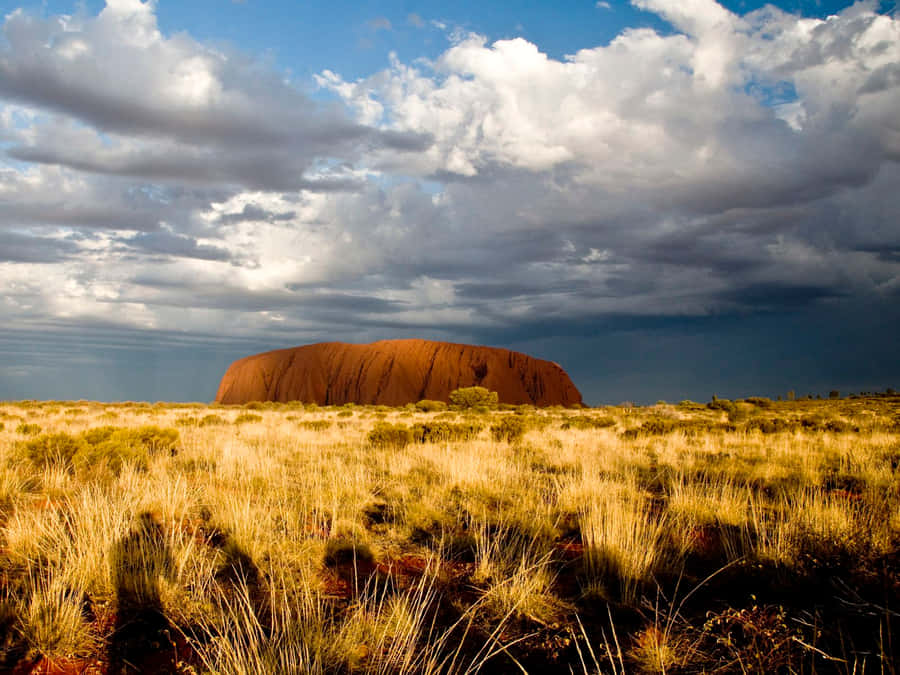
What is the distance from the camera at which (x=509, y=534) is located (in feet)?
17.7

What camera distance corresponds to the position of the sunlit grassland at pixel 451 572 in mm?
2953

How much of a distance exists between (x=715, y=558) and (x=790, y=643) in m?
1.94

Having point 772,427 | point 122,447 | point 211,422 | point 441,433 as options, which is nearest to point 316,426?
point 211,422

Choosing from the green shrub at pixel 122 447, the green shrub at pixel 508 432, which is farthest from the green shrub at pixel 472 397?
the green shrub at pixel 122 447

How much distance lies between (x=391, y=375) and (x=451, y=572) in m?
70.0

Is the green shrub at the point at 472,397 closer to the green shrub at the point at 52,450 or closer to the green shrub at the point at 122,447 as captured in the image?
the green shrub at the point at 122,447

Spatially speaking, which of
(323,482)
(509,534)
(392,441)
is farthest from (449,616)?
(392,441)

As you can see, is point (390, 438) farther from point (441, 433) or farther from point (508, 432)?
point (508, 432)

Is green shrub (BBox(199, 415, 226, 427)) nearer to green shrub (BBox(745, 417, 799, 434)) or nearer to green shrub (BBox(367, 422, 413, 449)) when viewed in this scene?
green shrub (BBox(367, 422, 413, 449))

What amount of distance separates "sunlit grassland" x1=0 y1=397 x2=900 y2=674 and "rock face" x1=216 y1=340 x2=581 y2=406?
63179 mm

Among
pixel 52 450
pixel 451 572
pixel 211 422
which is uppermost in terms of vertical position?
pixel 451 572

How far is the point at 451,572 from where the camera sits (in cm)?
447

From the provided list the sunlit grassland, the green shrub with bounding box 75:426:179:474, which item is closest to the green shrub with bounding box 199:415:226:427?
the green shrub with bounding box 75:426:179:474

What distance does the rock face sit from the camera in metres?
73.1
